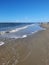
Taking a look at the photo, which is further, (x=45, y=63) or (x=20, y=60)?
(x=20, y=60)

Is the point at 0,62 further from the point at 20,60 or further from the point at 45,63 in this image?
the point at 45,63

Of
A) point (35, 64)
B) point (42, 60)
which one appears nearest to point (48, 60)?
point (42, 60)

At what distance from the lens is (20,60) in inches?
361

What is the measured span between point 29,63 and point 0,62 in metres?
1.94

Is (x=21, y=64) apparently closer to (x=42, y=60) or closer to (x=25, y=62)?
(x=25, y=62)

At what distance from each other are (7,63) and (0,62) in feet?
1.81

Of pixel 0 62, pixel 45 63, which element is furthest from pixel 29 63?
pixel 0 62

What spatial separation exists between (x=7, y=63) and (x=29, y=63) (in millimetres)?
1420

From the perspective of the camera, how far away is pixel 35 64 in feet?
27.2

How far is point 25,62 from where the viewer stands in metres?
8.75

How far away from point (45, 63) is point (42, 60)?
629mm

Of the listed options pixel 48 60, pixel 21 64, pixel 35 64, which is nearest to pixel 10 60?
pixel 21 64

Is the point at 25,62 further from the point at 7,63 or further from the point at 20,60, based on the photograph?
the point at 7,63

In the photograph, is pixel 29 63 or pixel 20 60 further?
pixel 20 60
